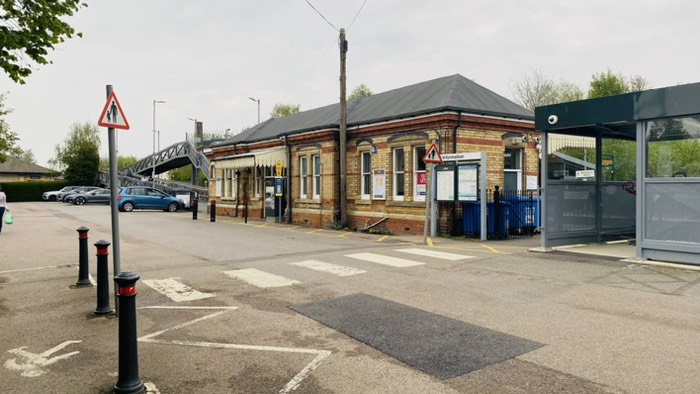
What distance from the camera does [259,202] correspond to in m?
27.0

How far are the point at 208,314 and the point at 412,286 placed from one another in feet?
10.7

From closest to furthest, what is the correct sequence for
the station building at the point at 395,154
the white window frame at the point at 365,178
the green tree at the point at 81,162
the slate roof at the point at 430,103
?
the station building at the point at 395,154, the slate roof at the point at 430,103, the white window frame at the point at 365,178, the green tree at the point at 81,162

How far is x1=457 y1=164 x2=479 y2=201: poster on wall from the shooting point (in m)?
14.8

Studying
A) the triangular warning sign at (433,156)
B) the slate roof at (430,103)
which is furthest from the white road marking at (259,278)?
the slate roof at (430,103)

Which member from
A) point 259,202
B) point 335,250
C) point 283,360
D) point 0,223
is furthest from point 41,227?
point 283,360

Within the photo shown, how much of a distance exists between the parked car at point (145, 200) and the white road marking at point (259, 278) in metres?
25.4

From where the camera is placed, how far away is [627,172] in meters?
14.0

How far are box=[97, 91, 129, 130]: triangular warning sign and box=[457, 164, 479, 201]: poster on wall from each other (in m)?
10.7

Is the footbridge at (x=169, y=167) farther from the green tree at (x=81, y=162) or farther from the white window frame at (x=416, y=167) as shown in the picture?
the white window frame at (x=416, y=167)

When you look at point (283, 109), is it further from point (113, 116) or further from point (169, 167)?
point (113, 116)

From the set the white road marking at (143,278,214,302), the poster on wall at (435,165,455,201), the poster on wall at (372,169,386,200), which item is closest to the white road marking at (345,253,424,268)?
the white road marking at (143,278,214,302)

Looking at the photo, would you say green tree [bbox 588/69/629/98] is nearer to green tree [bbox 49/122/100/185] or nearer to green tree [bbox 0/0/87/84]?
green tree [bbox 0/0/87/84]

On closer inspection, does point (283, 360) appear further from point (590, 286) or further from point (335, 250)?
point (335, 250)

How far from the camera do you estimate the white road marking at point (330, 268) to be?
9.52 metres
